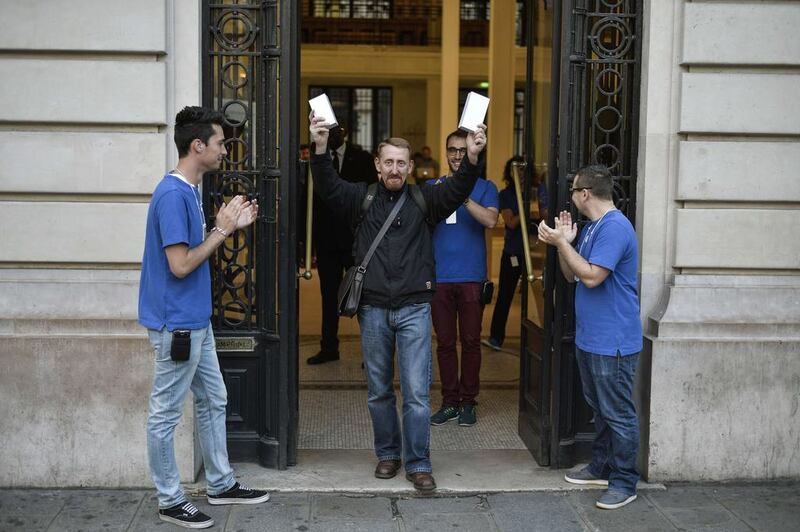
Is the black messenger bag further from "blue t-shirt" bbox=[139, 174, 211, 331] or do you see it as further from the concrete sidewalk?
the concrete sidewalk

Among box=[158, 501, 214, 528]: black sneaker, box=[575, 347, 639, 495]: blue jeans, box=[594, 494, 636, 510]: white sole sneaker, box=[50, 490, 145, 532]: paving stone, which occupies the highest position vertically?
box=[575, 347, 639, 495]: blue jeans

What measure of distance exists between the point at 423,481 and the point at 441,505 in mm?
203

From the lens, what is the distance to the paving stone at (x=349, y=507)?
5.45 metres

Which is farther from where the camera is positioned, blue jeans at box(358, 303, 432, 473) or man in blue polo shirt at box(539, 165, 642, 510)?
blue jeans at box(358, 303, 432, 473)

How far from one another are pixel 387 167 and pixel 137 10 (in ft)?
5.56

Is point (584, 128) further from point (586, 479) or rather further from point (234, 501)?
point (234, 501)

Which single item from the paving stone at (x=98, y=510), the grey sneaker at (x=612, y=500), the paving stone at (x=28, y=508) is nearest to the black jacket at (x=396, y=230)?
the grey sneaker at (x=612, y=500)

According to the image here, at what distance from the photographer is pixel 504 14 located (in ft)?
51.1

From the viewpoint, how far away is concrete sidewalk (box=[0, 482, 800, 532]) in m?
5.29

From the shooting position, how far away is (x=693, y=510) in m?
5.58

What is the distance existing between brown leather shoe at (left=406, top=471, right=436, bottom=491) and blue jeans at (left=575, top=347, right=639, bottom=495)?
1.01m

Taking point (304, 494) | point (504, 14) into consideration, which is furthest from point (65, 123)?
point (504, 14)

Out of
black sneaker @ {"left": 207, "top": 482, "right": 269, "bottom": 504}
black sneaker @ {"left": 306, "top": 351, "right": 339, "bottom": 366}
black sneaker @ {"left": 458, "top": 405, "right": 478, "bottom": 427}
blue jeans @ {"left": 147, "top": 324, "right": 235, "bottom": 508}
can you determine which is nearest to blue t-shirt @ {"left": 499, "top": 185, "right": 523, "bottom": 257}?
black sneaker @ {"left": 306, "top": 351, "right": 339, "bottom": 366}

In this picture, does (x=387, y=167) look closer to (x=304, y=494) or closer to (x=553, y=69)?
(x=553, y=69)
